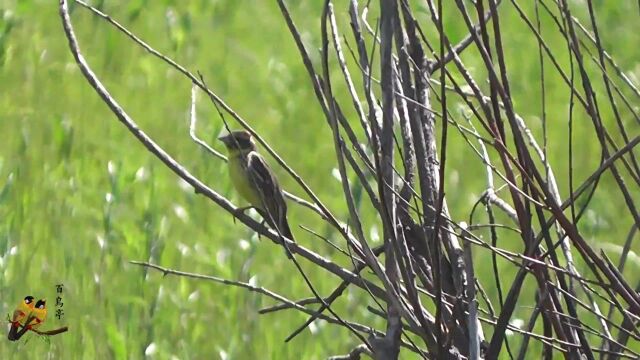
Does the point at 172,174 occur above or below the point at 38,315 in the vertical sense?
above

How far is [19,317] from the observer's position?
5035mm

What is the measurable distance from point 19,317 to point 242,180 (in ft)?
3.78

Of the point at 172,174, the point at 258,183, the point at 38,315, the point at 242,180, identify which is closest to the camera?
the point at 38,315

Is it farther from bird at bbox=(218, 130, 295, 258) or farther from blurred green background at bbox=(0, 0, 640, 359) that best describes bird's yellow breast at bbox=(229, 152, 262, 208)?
blurred green background at bbox=(0, 0, 640, 359)

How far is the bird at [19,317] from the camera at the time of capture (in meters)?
4.98

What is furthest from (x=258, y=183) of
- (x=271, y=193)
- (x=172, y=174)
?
(x=172, y=174)

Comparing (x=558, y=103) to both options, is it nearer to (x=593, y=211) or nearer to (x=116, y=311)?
(x=593, y=211)

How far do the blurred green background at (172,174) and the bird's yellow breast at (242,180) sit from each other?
23 cm

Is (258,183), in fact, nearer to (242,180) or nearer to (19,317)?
(242,180)

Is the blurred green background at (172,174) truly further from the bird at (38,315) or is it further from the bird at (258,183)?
the bird at (258,183)

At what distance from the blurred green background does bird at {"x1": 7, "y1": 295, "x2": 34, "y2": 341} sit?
11 centimetres

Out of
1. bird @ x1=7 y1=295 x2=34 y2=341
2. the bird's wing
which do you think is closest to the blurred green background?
bird @ x1=7 y1=295 x2=34 y2=341

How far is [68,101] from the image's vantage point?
7.76 m

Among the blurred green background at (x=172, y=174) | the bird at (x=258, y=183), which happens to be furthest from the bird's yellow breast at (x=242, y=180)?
the blurred green background at (x=172, y=174)
